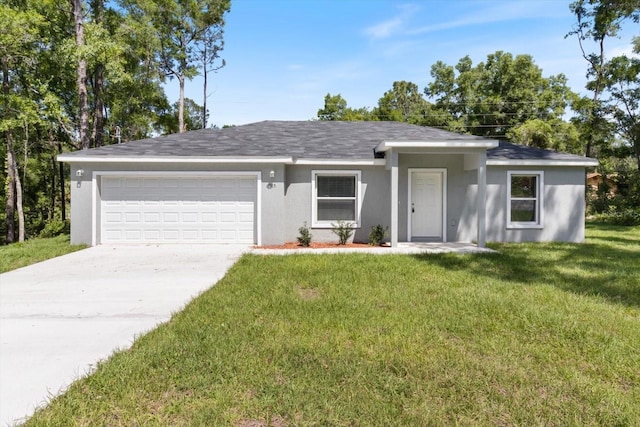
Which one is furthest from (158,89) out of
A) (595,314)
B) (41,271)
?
(595,314)

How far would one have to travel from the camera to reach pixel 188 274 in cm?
665

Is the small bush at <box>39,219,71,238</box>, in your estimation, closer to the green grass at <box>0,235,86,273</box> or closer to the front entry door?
the green grass at <box>0,235,86,273</box>

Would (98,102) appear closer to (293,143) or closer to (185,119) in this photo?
(185,119)

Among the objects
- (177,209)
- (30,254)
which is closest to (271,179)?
(177,209)

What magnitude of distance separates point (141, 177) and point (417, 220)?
8.48m

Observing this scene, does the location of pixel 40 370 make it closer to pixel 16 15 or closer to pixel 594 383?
pixel 594 383

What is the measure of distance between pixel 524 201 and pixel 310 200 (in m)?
6.73

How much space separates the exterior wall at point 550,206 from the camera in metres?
10.8

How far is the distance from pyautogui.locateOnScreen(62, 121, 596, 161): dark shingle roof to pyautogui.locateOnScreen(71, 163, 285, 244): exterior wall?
0.33 m

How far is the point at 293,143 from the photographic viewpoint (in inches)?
461

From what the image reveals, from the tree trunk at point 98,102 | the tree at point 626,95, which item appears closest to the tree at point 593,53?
the tree at point 626,95

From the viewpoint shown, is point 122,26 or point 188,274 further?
point 122,26

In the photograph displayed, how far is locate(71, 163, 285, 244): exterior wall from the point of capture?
396 inches

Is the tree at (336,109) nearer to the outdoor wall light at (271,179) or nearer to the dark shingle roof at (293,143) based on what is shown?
the dark shingle roof at (293,143)
